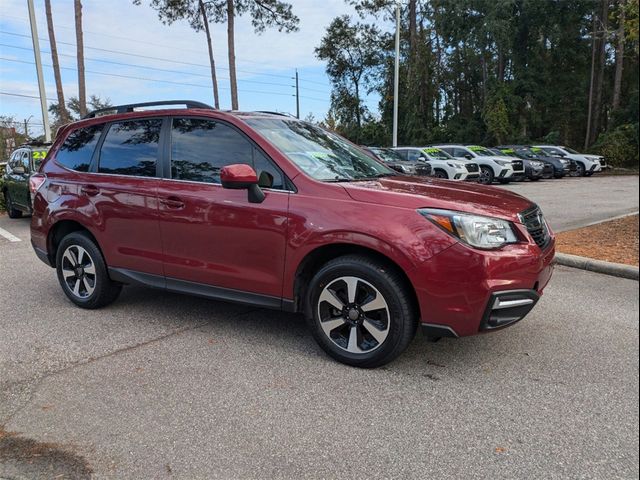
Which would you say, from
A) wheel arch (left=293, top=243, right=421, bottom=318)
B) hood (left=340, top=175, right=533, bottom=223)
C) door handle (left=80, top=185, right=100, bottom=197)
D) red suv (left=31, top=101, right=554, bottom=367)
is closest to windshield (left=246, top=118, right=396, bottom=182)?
red suv (left=31, top=101, right=554, bottom=367)

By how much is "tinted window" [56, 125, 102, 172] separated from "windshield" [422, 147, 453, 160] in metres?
17.5

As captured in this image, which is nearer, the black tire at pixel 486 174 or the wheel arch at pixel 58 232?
the wheel arch at pixel 58 232

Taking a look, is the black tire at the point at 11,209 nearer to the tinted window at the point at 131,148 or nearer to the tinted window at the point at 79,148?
the tinted window at the point at 79,148

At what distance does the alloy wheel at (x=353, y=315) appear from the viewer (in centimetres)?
343

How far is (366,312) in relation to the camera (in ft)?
11.4

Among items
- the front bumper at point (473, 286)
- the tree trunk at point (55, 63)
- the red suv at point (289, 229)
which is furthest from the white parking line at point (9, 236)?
the tree trunk at point (55, 63)

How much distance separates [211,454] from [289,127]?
2.70 m

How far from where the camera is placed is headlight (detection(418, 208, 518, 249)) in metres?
3.12

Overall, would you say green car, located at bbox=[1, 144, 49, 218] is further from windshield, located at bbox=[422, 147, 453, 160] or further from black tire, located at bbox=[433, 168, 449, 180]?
windshield, located at bbox=[422, 147, 453, 160]

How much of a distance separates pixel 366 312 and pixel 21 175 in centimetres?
1082

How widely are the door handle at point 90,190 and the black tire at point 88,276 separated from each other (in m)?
0.43

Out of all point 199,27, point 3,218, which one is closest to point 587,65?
point 199,27

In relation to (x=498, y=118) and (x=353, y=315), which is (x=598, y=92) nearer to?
(x=498, y=118)

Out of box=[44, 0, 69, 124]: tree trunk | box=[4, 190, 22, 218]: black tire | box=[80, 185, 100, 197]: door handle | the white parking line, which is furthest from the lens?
box=[44, 0, 69, 124]: tree trunk
